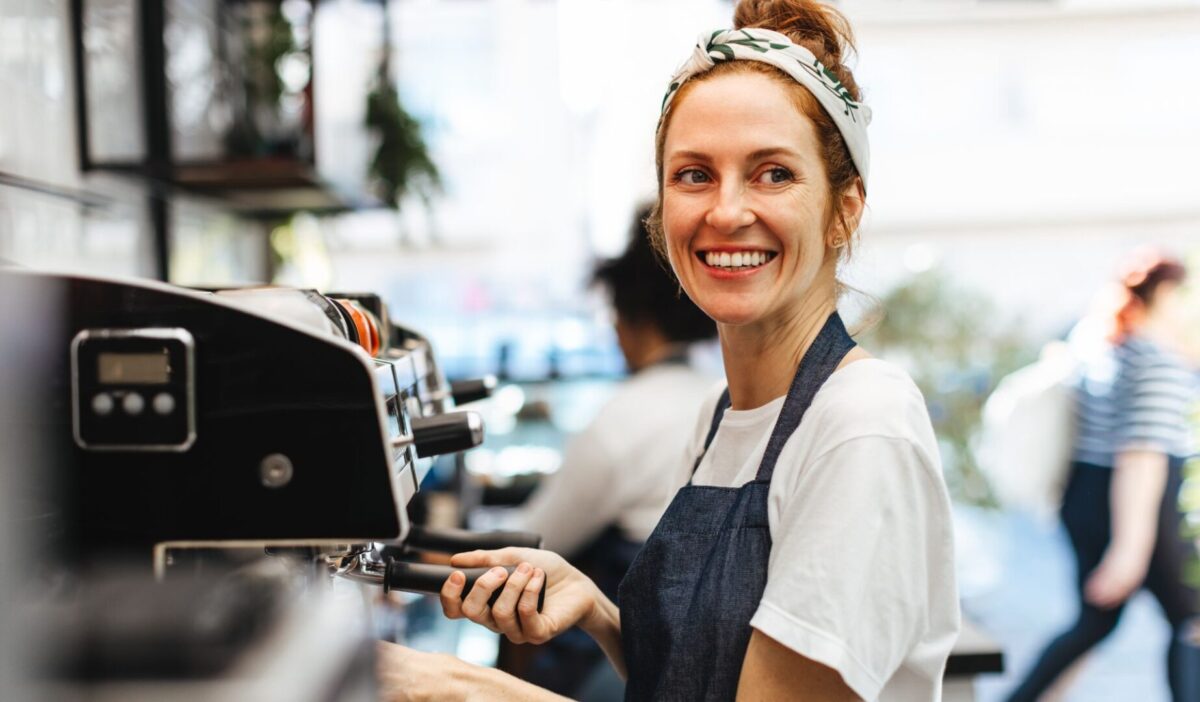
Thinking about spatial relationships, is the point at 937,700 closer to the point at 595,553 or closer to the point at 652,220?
the point at 652,220

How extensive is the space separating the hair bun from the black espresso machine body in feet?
2.20

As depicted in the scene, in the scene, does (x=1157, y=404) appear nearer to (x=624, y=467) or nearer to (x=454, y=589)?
(x=624, y=467)

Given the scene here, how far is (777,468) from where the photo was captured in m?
1.00

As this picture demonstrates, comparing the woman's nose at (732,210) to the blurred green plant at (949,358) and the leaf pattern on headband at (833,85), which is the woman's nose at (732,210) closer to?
the leaf pattern on headband at (833,85)

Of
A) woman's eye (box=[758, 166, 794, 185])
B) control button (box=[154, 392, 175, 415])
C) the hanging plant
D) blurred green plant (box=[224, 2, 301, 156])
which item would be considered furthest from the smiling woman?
the hanging plant

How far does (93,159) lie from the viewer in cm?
192

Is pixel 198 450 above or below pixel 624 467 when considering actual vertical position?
above

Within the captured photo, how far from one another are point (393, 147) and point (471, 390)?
5.66 feet

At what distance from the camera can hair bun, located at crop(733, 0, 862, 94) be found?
1113mm

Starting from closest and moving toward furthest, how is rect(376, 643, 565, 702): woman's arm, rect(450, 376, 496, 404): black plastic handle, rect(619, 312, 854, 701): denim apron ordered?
rect(376, 643, 565, 702): woman's arm
rect(619, 312, 854, 701): denim apron
rect(450, 376, 496, 404): black plastic handle

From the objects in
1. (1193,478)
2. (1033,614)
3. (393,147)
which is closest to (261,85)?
(393,147)

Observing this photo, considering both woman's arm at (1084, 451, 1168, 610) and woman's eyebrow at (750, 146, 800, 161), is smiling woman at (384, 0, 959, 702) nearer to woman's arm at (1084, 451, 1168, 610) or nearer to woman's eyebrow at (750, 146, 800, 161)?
woman's eyebrow at (750, 146, 800, 161)

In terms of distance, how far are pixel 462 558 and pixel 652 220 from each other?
538 millimetres

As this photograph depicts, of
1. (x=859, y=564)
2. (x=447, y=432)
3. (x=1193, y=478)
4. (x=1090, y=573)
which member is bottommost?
(x=1090, y=573)
